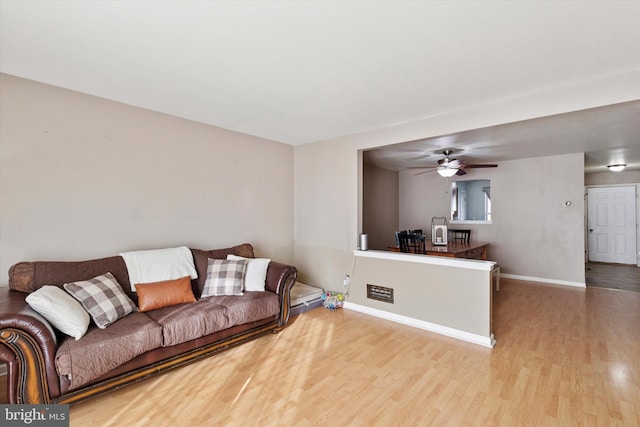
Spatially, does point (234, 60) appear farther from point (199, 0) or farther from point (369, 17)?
point (369, 17)

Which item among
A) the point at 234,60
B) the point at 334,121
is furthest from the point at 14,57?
the point at 334,121

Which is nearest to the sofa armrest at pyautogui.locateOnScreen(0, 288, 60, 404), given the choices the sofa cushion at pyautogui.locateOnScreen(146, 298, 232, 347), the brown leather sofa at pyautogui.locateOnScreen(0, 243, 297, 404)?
the brown leather sofa at pyautogui.locateOnScreen(0, 243, 297, 404)

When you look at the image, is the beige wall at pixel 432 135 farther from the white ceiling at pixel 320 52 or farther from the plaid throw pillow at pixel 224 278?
the plaid throw pillow at pixel 224 278

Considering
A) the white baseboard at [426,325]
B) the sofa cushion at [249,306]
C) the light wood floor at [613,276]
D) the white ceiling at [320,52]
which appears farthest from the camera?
the light wood floor at [613,276]

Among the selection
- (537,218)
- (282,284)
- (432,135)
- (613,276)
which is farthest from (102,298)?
(613,276)

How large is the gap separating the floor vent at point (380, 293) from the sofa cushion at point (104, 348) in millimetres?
2486

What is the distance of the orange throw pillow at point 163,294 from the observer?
104 inches

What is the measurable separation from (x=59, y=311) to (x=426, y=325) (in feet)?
11.0

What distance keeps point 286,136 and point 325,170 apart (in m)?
0.76

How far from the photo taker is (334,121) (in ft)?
11.6

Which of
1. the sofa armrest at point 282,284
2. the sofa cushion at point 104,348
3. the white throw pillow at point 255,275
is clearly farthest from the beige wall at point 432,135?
the sofa cushion at point 104,348

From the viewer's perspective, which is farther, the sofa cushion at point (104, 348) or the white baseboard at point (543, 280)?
the white baseboard at point (543, 280)

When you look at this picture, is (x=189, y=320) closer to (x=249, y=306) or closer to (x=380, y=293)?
(x=249, y=306)

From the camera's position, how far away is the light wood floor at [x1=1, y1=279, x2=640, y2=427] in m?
1.91
